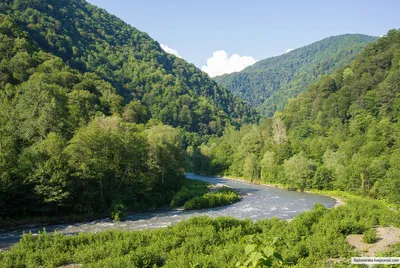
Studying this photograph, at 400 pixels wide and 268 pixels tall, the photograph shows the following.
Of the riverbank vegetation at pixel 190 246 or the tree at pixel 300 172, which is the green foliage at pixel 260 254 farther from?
the tree at pixel 300 172

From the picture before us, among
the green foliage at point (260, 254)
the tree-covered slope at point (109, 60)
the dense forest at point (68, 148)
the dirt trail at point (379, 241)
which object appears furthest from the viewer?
the tree-covered slope at point (109, 60)

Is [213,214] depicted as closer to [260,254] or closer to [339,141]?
[260,254]

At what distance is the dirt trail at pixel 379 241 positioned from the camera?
2167 centimetres

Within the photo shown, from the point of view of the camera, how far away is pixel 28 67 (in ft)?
241

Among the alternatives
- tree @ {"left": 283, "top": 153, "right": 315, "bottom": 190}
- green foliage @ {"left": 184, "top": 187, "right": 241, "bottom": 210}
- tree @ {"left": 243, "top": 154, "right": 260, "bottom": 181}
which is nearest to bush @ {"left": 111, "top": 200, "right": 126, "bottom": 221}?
green foliage @ {"left": 184, "top": 187, "right": 241, "bottom": 210}

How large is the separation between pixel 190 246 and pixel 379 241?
15.9 meters

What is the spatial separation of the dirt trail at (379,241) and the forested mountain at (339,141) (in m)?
16.7

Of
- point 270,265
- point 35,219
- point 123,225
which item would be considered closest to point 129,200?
point 123,225

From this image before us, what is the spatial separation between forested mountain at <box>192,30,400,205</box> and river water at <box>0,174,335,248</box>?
8178 mm

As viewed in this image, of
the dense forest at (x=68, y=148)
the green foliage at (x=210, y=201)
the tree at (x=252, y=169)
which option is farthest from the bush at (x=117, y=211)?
the tree at (x=252, y=169)

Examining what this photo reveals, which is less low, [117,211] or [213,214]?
[117,211]

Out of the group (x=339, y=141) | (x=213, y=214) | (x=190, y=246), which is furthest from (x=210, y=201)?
(x=339, y=141)

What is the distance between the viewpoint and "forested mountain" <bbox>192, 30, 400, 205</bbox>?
59.8m

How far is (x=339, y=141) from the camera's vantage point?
266 ft
